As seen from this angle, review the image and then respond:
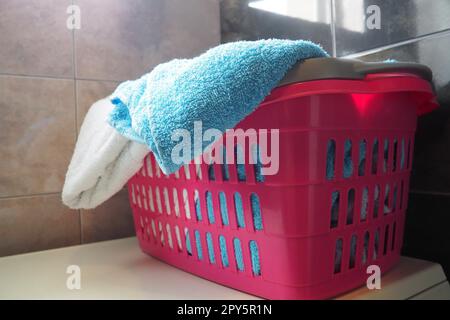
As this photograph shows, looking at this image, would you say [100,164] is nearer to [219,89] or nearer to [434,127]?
[219,89]

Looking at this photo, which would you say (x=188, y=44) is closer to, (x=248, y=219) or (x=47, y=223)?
(x=47, y=223)

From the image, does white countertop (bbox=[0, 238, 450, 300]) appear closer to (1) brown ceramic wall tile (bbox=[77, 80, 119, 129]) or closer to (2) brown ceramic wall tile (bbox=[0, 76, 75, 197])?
(2) brown ceramic wall tile (bbox=[0, 76, 75, 197])

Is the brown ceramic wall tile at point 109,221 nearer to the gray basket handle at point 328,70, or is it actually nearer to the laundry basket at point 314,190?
the laundry basket at point 314,190

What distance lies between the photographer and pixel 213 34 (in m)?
1.03

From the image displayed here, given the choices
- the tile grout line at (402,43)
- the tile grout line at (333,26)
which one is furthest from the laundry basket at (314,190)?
the tile grout line at (333,26)

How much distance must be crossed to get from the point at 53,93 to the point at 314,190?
2.07 ft

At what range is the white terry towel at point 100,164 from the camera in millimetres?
550

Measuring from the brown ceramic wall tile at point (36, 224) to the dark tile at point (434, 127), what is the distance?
0.70 m

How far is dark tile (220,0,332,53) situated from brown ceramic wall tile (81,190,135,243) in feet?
1.65

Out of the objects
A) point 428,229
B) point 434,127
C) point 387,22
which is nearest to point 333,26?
point 387,22

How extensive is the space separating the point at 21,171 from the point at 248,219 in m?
0.55

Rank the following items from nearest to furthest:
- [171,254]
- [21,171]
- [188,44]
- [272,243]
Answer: [272,243] < [171,254] < [21,171] < [188,44]

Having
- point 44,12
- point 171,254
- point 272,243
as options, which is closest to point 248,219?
point 272,243
